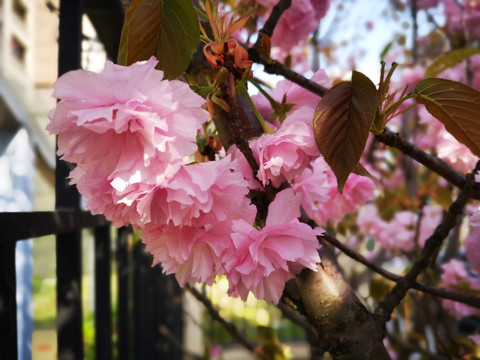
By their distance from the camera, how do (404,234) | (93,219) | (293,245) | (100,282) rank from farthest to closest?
(404,234) → (100,282) → (93,219) → (293,245)

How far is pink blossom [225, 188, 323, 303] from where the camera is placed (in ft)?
1.56

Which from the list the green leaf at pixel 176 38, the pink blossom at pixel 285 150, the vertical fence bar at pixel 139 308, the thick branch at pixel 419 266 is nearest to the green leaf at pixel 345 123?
the pink blossom at pixel 285 150

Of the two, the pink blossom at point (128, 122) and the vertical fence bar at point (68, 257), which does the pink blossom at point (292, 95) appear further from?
the vertical fence bar at point (68, 257)

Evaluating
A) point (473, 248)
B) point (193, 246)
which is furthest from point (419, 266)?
point (193, 246)

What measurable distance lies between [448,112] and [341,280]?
0.28 m

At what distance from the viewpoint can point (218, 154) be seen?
0.65 m

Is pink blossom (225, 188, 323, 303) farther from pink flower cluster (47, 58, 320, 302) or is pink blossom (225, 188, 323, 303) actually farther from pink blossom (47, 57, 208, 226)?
pink blossom (47, 57, 208, 226)


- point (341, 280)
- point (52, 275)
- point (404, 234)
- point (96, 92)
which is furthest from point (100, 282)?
point (404, 234)


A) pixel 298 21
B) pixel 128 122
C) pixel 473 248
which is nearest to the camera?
pixel 128 122

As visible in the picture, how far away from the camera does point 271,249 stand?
498mm

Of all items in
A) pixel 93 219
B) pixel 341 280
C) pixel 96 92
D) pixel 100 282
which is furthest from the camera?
pixel 100 282

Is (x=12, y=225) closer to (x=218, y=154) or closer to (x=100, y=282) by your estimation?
(x=218, y=154)

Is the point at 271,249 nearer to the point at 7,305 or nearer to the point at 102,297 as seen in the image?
the point at 7,305

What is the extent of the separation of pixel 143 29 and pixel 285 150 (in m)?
0.20
